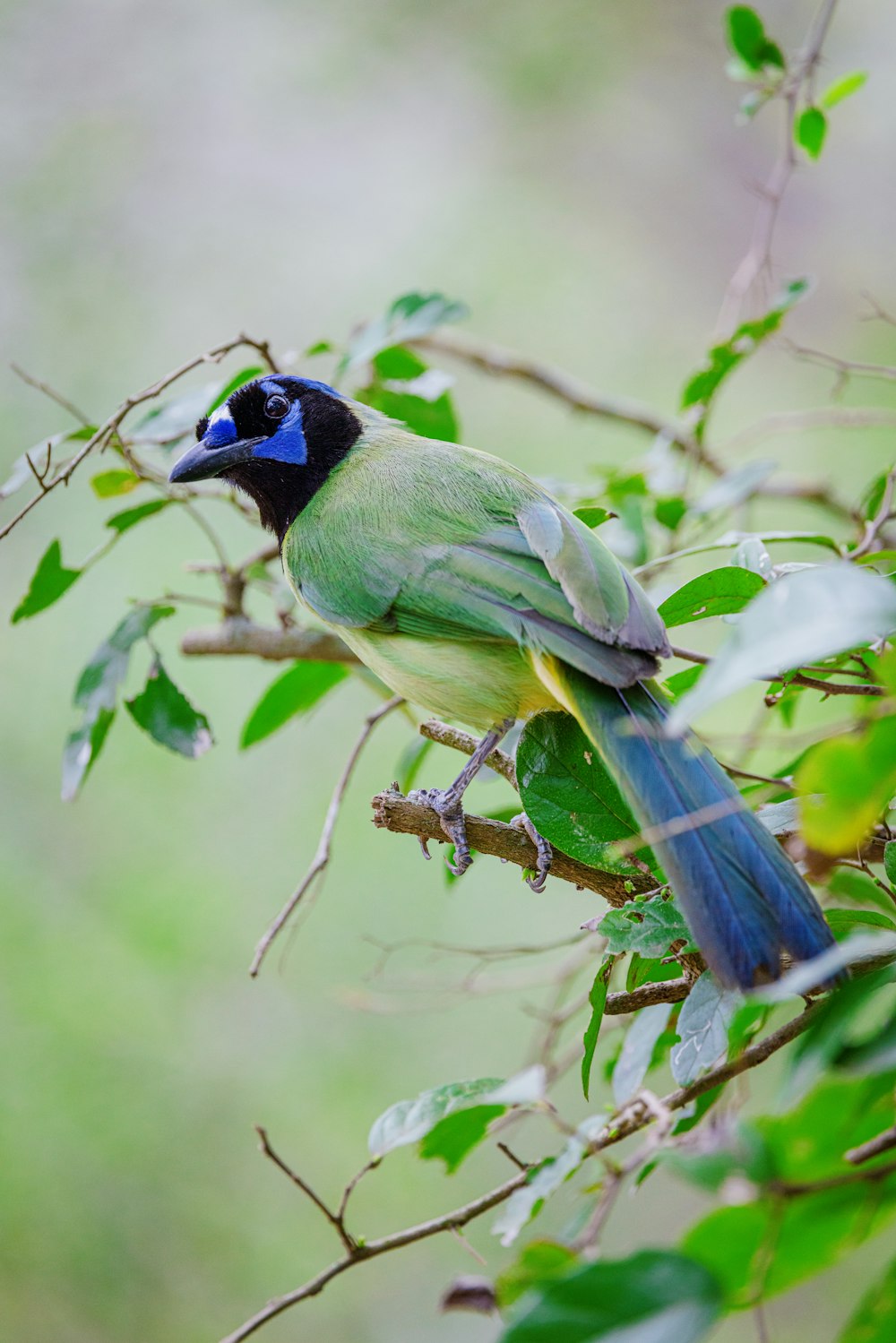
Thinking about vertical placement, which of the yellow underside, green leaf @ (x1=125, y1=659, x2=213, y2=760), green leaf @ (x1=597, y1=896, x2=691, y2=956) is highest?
green leaf @ (x1=125, y1=659, x2=213, y2=760)

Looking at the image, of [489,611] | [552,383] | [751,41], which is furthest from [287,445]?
[751,41]

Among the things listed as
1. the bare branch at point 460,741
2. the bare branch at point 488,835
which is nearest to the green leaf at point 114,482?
the bare branch at point 460,741

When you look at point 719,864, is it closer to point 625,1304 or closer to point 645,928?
point 645,928

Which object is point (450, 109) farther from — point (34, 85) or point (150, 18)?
point (34, 85)

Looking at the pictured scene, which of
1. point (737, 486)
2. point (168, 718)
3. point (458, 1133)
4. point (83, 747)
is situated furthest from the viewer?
point (737, 486)

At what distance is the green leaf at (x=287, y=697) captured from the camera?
2811 mm

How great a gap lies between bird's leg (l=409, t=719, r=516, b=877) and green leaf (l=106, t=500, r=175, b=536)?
0.87m

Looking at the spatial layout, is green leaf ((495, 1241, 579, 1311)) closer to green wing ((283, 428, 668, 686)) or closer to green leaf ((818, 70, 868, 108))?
green wing ((283, 428, 668, 686))

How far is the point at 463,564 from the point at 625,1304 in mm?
1467

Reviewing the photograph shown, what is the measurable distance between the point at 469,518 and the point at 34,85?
4.96 metres

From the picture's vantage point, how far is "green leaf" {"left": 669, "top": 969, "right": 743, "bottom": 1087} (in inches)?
57.1

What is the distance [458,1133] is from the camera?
5.20 ft

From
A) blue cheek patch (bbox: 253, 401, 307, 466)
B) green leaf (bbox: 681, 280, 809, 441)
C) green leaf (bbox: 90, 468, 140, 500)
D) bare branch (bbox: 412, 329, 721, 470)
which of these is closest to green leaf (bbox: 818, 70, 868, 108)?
green leaf (bbox: 681, 280, 809, 441)

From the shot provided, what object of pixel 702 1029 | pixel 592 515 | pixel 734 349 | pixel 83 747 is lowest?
pixel 702 1029
